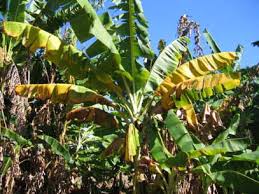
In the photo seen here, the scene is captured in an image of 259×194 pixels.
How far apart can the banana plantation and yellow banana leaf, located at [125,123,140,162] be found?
2cm

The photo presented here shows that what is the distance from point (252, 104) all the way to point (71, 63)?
14.2ft

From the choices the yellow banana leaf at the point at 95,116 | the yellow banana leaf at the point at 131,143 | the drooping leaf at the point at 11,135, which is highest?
the yellow banana leaf at the point at 95,116

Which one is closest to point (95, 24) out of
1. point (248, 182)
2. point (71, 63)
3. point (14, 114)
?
point (71, 63)

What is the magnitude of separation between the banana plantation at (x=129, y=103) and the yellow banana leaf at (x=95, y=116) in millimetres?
17

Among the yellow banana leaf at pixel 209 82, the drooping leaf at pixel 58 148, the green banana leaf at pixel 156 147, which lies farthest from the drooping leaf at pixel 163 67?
the drooping leaf at pixel 58 148

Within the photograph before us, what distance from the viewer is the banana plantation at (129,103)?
280 inches

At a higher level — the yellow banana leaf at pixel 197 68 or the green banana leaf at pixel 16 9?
the green banana leaf at pixel 16 9

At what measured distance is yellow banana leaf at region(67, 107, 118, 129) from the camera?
7.82 meters

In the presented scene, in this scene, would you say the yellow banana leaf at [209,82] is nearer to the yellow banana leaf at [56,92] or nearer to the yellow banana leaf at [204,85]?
the yellow banana leaf at [204,85]

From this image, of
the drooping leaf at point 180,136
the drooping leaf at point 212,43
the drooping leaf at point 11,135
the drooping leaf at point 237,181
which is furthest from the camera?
the drooping leaf at point 212,43

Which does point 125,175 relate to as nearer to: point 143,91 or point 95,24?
point 143,91

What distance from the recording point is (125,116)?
7914 millimetres

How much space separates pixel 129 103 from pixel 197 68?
4.66ft

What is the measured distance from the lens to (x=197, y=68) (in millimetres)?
7273
